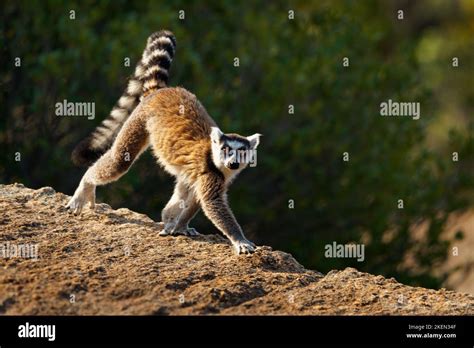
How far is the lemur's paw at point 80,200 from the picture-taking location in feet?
28.8

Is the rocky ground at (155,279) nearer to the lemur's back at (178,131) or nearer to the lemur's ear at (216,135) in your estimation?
the lemur's back at (178,131)

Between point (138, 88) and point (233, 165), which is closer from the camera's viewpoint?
point (233, 165)

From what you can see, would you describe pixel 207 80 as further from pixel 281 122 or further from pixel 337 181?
pixel 337 181

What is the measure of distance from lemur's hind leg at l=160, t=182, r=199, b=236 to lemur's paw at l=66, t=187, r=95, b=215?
0.67 m

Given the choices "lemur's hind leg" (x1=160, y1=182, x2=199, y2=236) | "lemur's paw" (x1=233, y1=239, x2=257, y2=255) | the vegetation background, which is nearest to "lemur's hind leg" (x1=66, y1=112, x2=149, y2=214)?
"lemur's hind leg" (x1=160, y1=182, x2=199, y2=236)

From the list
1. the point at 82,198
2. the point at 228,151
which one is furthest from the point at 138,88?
the point at 228,151

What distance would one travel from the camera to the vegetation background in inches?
515

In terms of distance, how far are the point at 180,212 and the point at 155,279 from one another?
73.6 inches

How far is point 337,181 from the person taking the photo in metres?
15.9

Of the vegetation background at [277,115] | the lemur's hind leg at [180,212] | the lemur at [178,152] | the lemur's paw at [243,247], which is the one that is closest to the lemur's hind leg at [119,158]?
the lemur at [178,152]

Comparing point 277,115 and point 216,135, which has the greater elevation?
point 277,115

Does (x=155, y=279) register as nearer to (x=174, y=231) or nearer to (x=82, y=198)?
(x=174, y=231)

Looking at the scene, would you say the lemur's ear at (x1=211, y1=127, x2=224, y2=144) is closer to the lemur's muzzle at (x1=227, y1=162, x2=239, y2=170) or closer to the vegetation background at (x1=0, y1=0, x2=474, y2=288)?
the lemur's muzzle at (x1=227, y1=162, x2=239, y2=170)

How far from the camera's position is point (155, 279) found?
7.18m
